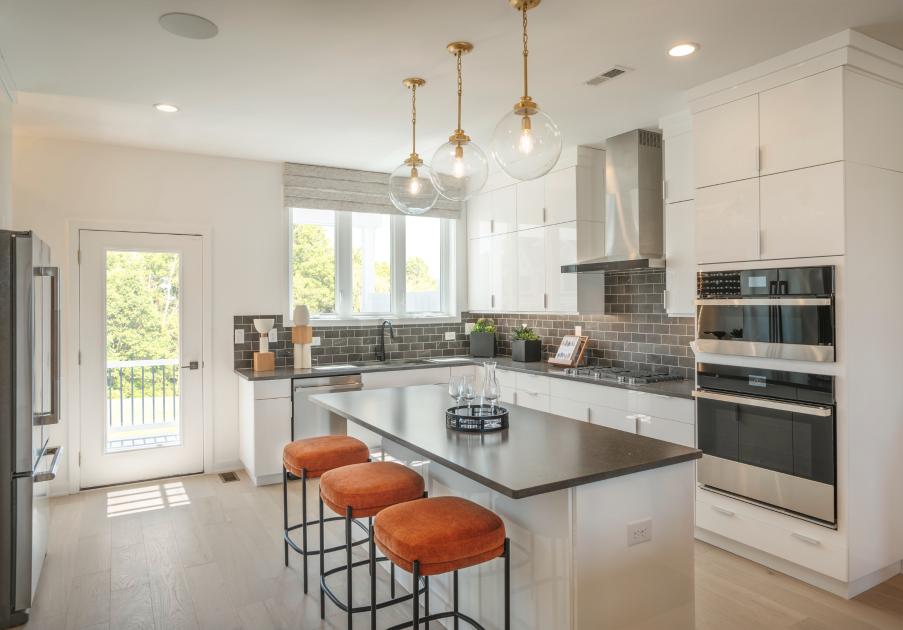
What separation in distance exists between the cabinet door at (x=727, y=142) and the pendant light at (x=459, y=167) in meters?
1.52

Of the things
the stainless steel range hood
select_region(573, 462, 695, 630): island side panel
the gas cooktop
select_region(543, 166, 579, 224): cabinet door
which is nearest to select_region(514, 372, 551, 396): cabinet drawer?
the gas cooktop

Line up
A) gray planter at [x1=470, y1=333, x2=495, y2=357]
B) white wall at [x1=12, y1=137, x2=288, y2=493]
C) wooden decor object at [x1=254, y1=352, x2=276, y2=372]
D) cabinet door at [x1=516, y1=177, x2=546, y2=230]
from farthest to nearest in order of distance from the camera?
gray planter at [x1=470, y1=333, x2=495, y2=357] → cabinet door at [x1=516, y1=177, x2=546, y2=230] → wooden decor object at [x1=254, y1=352, x2=276, y2=372] → white wall at [x1=12, y1=137, x2=288, y2=493]

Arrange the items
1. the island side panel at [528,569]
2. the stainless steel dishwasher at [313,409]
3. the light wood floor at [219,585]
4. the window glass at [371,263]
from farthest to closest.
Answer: the window glass at [371,263], the stainless steel dishwasher at [313,409], the light wood floor at [219,585], the island side panel at [528,569]

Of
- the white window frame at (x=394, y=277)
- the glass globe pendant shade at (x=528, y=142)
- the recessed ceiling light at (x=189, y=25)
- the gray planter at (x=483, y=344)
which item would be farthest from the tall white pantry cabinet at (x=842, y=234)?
the white window frame at (x=394, y=277)

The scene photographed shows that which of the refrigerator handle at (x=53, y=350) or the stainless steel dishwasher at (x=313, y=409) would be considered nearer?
the refrigerator handle at (x=53, y=350)

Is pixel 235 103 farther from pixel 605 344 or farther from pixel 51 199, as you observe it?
pixel 605 344

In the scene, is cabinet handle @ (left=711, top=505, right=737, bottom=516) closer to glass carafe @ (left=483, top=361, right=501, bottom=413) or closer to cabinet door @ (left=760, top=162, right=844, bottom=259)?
cabinet door @ (left=760, top=162, right=844, bottom=259)

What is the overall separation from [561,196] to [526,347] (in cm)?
138

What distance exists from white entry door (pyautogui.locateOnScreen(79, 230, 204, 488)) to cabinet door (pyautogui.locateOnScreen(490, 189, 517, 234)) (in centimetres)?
263

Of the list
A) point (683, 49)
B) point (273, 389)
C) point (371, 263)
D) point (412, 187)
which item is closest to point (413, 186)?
point (412, 187)

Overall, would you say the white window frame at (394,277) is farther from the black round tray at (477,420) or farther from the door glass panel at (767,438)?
the door glass panel at (767,438)

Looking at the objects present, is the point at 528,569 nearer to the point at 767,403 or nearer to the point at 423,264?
the point at 767,403

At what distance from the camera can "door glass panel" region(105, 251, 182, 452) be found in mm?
4594

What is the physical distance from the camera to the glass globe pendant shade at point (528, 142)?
2.15 m
